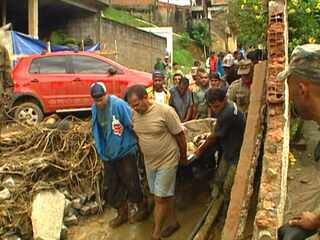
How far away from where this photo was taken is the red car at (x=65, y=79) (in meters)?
12.6

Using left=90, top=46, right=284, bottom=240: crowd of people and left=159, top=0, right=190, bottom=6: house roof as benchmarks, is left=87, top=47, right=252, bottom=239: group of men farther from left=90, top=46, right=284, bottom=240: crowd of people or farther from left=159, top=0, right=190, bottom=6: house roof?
left=159, top=0, right=190, bottom=6: house roof

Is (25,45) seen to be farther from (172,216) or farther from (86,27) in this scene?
(172,216)

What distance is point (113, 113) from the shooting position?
707 centimetres

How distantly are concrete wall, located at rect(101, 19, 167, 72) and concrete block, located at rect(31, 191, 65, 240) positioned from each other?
13826 millimetres

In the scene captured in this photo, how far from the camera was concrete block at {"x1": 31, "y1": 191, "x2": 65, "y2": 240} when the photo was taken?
7.64m

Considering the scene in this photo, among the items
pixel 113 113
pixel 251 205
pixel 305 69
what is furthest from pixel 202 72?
pixel 305 69

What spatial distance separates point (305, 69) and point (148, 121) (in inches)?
169

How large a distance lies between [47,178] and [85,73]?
4658 millimetres

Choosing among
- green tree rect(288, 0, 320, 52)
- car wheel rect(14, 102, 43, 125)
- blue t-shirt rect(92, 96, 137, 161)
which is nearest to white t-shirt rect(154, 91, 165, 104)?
blue t-shirt rect(92, 96, 137, 161)

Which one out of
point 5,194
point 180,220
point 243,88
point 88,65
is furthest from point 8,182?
point 88,65

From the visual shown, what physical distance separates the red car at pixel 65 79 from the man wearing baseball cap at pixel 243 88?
17.5 feet

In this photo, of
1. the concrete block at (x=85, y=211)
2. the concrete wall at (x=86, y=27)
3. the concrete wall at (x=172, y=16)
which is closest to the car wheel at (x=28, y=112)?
the concrete block at (x=85, y=211)

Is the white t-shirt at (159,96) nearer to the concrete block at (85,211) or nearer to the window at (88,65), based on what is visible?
Answer: the concrete block at (85,211)

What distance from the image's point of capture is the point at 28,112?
12164mm
